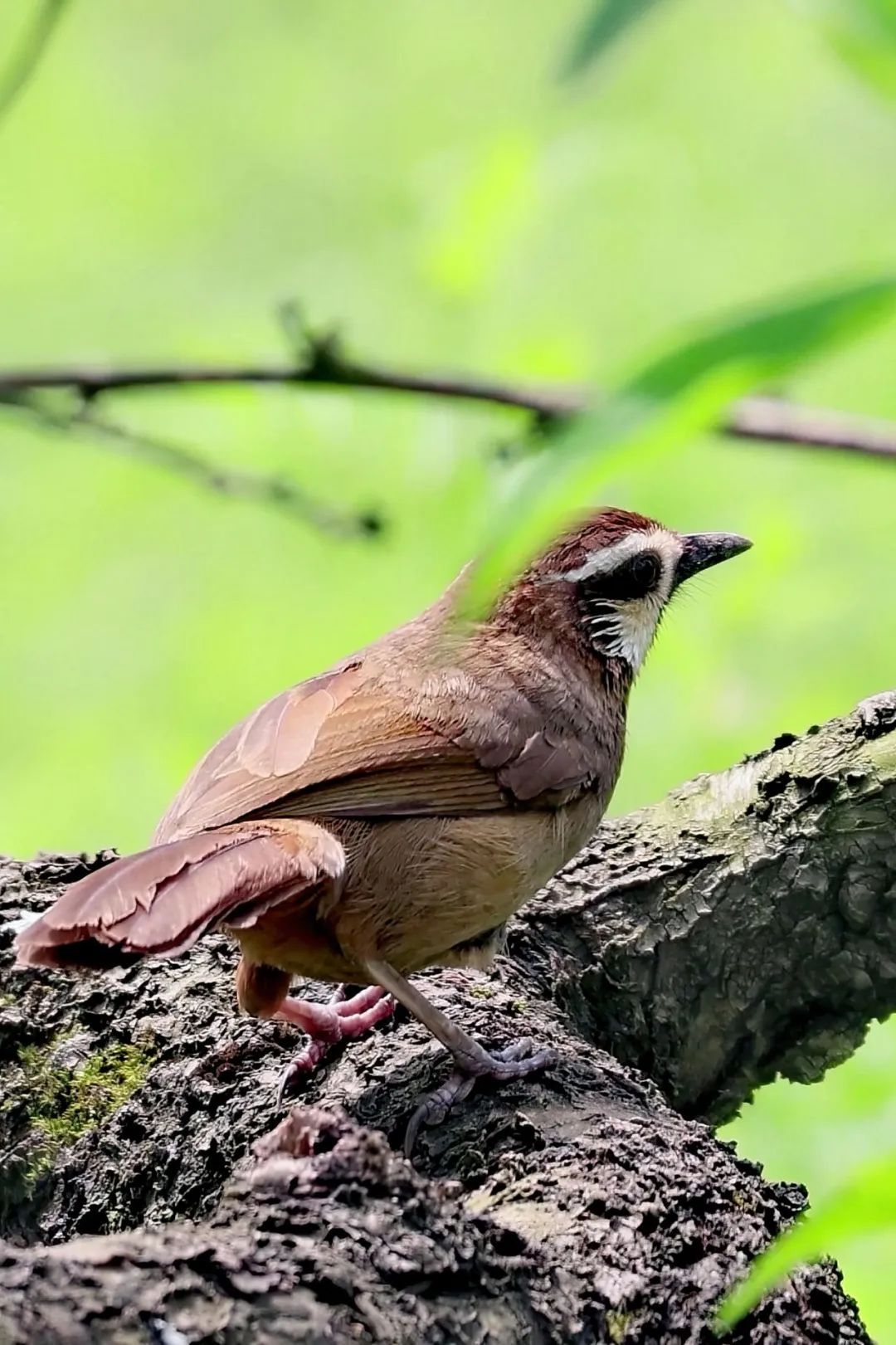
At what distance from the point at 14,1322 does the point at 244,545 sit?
24.0 feet

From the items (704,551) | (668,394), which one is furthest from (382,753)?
(668,394)

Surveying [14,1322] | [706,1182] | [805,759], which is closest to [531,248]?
[805,759]

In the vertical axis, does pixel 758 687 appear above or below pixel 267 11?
below

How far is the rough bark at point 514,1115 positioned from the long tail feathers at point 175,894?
0.40 m

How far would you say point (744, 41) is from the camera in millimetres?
10352

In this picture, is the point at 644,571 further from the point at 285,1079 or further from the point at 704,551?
the point at 285,1079

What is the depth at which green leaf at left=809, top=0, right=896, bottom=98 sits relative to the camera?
0.98 meters

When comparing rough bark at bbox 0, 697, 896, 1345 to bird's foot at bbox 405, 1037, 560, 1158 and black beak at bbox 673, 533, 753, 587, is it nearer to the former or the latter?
bird's foot at bbox 405, 1037, 560, 1158

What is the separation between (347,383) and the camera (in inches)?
75.9

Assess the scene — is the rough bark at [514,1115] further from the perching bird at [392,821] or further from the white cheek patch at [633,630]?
the white cheek patch at [633,630]

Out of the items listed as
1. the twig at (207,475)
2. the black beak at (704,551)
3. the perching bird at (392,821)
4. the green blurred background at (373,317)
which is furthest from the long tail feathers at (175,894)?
the green blurred background at (373,317)

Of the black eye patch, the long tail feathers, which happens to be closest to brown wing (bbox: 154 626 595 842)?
the long tail feathers

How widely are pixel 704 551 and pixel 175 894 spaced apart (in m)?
1.90

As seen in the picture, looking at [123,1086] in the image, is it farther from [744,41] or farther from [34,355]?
[744,41]
